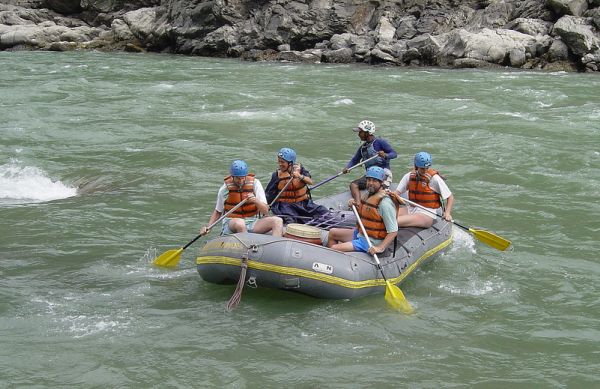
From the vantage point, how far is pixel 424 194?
9172 millimetres

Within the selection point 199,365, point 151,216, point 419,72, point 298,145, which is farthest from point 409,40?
point 199,365

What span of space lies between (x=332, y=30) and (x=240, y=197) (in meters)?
26.1

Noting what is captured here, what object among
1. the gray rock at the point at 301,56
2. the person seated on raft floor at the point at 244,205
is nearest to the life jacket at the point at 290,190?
the person seated on raft floor at the point at 244,205

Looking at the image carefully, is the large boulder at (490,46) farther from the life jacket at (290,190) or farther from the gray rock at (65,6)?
the gray rock at (65,6)

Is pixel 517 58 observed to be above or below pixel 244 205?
above

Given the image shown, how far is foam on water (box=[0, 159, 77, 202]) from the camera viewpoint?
39.9 feet

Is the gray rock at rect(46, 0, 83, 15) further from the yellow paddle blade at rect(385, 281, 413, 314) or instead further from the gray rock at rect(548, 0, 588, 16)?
the yellow paddle blade at rect(385, 281, 413, 314)

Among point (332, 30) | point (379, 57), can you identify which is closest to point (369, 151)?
point (379, 57)

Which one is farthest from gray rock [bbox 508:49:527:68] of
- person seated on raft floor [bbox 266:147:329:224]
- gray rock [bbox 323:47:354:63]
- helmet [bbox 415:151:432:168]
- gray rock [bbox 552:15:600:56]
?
person seated on raft floor [bbox 266:147:329:224]

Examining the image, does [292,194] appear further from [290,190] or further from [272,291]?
[272,291]

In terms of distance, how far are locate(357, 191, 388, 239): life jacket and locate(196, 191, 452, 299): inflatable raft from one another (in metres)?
0.25

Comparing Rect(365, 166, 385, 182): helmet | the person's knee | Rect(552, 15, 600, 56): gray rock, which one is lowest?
the person's knee

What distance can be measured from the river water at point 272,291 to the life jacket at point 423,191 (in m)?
0.74

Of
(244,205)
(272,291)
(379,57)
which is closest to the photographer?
(272,291)
